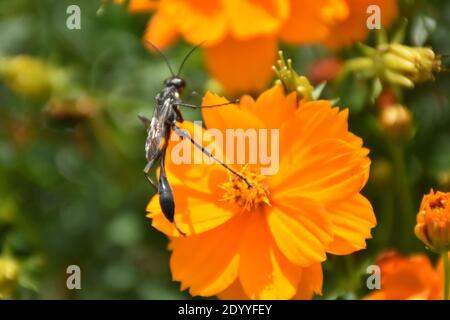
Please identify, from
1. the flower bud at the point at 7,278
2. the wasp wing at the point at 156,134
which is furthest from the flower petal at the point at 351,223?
the flower bud at the point at 7,278

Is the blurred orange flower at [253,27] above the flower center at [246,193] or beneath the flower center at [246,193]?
above

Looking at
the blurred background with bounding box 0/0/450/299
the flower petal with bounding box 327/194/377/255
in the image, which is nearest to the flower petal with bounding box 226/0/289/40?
the blurred background with bounding box 0/0/450/299

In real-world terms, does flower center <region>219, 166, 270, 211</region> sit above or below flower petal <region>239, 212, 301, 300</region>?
above

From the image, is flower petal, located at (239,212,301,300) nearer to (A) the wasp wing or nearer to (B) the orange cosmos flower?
(B) the orange cosmos flower

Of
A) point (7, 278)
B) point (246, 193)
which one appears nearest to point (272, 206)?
point (246, 193)

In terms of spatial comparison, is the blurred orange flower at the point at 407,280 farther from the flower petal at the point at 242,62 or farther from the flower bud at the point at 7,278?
the flower bud at the point at 7,278

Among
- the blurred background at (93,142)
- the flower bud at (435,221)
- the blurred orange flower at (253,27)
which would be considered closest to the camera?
the flower bud at (435,221)
